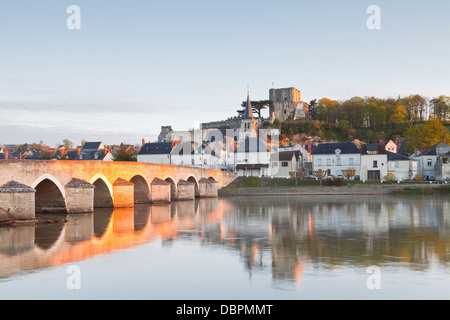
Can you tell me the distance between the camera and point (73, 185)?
26.2 m

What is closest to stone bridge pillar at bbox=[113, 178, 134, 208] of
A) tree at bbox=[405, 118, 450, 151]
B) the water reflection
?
the water reflection

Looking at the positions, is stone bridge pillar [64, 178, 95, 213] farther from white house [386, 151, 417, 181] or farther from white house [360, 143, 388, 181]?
white house [386, 151, 417, 181]

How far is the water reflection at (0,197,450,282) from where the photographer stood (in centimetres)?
1284

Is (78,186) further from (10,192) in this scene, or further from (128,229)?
(128,229)

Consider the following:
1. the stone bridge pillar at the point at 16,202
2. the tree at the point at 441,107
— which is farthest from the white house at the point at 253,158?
the tree at the point at 441,107

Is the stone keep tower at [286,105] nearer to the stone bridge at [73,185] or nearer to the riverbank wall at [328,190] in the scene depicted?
the riverbank wall at [328,190]

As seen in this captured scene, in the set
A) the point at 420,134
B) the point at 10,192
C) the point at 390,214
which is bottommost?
the point at 390,214

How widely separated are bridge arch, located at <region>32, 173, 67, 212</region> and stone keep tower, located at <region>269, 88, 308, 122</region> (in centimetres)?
7646

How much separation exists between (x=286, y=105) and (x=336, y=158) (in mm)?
46688

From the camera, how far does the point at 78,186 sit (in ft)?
86.4
